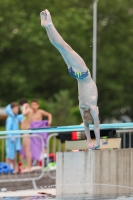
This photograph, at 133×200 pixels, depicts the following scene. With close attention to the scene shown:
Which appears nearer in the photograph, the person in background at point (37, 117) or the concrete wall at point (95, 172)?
the concrete wall at point (95, 172)

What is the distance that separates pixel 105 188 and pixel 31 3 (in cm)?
2141

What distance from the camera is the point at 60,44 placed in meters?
11.4

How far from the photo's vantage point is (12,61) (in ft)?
110

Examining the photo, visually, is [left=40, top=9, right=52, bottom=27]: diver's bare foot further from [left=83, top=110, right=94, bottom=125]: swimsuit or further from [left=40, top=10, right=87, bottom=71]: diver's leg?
[left=83, top=110, right=94, bottom=125]: swimsuit

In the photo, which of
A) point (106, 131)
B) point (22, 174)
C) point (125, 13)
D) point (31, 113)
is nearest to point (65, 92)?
point (125, 13)

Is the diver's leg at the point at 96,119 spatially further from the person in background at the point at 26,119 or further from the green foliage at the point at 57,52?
the green foliage at the point at 57,52

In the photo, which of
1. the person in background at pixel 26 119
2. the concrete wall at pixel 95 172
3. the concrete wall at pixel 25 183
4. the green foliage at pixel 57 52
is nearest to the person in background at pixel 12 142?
the person in background at pixel 26 119

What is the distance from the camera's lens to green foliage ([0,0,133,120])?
31.8 meters

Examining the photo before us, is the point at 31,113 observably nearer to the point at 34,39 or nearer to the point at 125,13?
the point at 34,39

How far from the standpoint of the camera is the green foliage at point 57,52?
31.8 meters

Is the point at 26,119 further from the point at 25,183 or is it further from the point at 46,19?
the point at 46,19

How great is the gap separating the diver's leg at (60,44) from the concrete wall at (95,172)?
1.53m

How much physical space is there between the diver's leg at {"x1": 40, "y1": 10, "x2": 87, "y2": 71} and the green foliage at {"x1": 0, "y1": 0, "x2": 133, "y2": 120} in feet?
61.1

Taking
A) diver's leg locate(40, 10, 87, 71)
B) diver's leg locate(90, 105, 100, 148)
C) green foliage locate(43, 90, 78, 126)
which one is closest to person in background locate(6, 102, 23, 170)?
diver's leg locate(90, 105, 100, 148)
